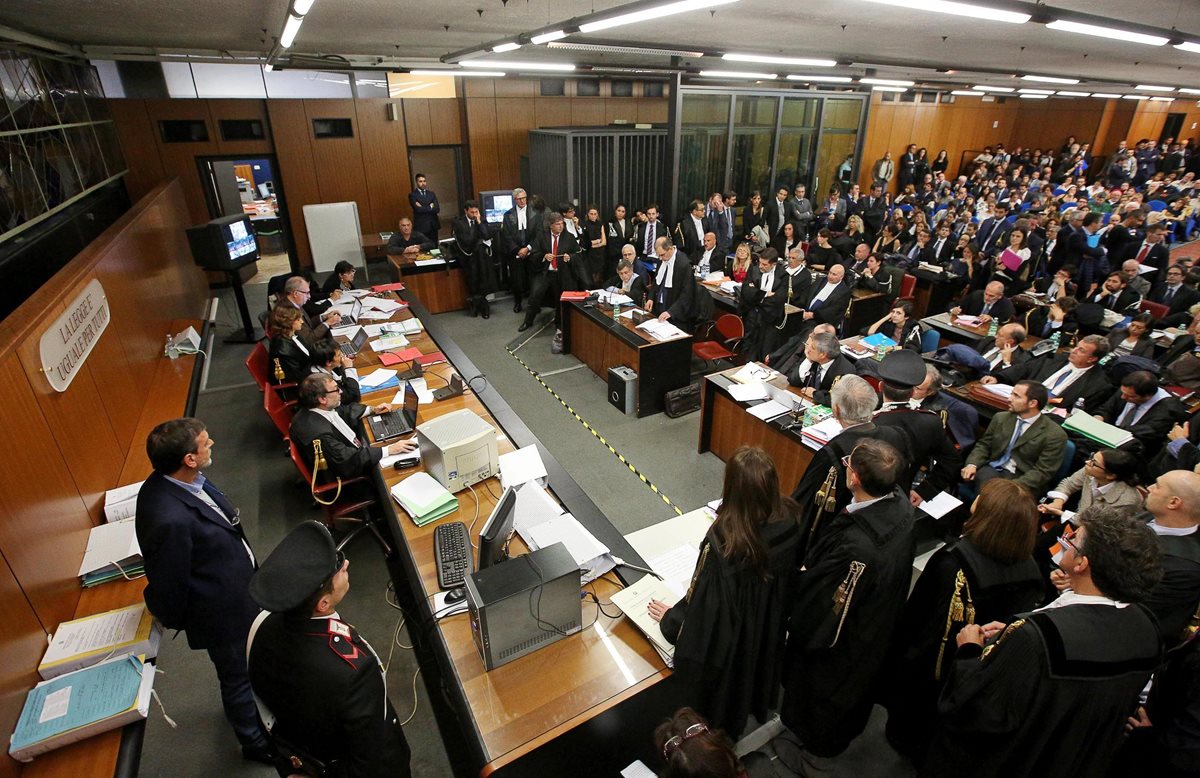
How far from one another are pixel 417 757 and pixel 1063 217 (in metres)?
12.3

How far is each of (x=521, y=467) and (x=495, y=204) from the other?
819cm

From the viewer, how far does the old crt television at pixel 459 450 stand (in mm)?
3318

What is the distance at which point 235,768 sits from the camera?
9.66 ft

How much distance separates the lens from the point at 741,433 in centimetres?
517

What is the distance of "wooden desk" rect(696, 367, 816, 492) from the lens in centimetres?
452

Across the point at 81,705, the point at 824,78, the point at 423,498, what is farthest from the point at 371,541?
the point at 824,78

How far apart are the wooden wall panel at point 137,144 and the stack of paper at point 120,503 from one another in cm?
827

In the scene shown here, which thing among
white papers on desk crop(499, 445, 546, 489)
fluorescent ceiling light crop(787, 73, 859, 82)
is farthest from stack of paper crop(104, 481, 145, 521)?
fluorescent ceiling light crop(787, 73, 859, 82)

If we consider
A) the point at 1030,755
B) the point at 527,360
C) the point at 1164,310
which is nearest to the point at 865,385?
the point at 1030,755

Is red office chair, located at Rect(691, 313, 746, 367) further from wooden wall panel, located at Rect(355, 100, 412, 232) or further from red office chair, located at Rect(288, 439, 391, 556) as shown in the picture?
wooden wall panel, located at Rect(355, 100, 412, 232)

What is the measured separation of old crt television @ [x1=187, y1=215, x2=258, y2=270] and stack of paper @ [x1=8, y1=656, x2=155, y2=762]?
6.29 m

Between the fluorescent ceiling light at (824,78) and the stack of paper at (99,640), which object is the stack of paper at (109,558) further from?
the fluorescent ceiling light at (824,78)

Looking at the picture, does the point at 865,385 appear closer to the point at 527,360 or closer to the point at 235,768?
the point at 235,768

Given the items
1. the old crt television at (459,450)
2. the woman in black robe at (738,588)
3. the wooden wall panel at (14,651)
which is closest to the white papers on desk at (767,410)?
the old crt television at (459,450)
